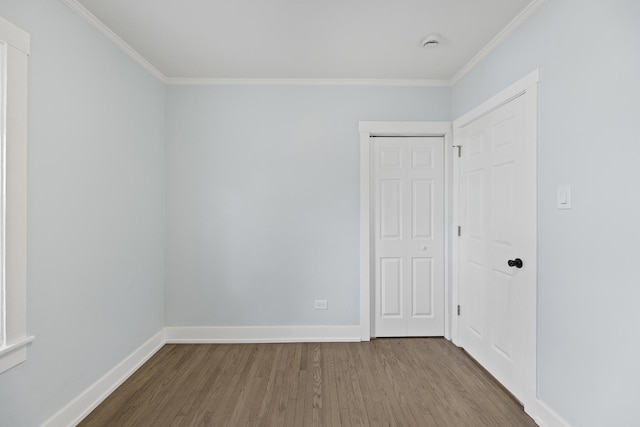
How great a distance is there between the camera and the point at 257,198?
3393mm

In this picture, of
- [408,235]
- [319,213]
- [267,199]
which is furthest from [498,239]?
[267,199]

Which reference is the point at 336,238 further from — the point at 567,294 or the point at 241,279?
the point at 567,294

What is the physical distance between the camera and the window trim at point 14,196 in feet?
5.41

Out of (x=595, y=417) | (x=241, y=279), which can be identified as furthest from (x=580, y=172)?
(x=241, y=279)

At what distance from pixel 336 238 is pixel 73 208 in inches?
85.3

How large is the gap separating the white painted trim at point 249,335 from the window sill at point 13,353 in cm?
171

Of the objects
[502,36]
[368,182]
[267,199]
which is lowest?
[267,199]

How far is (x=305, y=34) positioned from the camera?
8.23ft

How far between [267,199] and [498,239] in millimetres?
2086

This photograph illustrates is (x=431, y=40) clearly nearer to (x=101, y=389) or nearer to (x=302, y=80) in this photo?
(x=302, y=80)

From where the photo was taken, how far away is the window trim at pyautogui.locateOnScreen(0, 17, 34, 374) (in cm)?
165

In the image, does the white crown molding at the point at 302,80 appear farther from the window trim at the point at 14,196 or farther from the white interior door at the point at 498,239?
the window trim at the point at 14,196

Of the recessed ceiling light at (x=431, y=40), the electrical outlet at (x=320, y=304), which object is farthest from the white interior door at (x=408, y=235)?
the recessed ceiling light at (x=431, y=40)

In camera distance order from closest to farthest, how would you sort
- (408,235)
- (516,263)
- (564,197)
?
(564,197) → (516,263) → (408,235)
